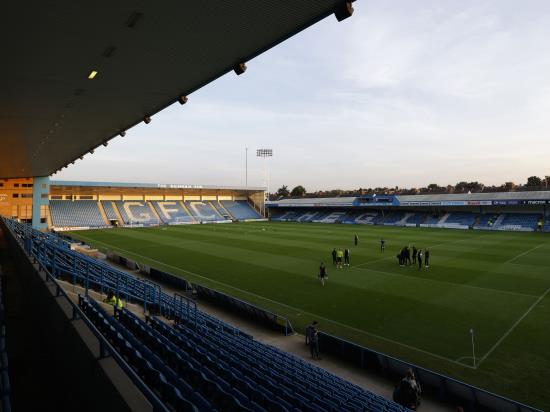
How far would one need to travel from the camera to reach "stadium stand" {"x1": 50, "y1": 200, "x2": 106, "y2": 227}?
2057 inches

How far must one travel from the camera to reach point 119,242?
36031 millimetres

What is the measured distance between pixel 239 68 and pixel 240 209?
6917cm

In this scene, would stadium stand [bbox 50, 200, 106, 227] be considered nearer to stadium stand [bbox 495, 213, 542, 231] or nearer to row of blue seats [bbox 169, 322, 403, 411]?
row of blue seats [bbox 169, 322, 403, 411]

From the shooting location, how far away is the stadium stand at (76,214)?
5225 cm

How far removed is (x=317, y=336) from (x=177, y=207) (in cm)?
6112

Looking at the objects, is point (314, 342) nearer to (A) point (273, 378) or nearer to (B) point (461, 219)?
(A) point (273, 378)

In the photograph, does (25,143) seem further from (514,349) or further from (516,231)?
(516,231)

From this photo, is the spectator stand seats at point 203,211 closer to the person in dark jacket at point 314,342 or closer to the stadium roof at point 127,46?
the person in dark jacket at point 314,342

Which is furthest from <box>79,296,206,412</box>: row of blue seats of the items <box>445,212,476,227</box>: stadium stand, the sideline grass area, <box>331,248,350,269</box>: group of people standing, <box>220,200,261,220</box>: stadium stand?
<box>220,200,261,220</box>: stadium stand

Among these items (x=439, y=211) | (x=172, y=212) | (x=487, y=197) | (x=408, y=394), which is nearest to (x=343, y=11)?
(x=408, y=394)

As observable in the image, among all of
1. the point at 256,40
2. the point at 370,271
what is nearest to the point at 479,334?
the point at 370,271

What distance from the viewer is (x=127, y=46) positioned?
19.8ft

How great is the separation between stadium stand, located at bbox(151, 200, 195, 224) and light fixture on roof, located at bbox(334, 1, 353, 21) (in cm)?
6028

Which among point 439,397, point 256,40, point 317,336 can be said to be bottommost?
point 439,397
